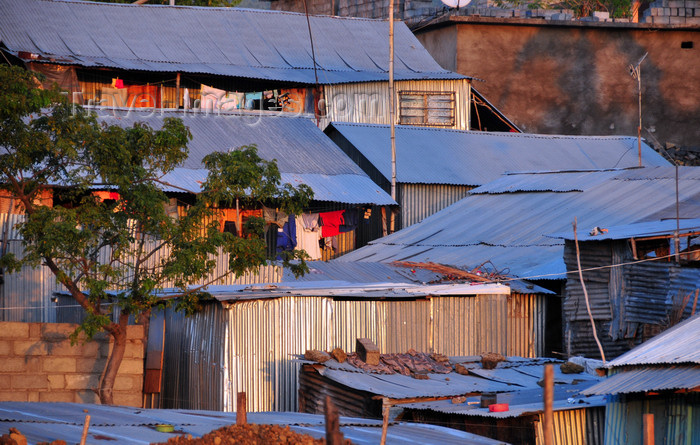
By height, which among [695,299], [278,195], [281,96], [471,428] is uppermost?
[281,96]

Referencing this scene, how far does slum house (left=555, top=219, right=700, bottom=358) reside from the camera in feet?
55.7

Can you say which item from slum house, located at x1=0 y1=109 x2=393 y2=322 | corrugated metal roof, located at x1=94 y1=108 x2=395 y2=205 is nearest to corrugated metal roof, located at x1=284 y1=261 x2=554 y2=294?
slum house, located at x1=0 y1=109 x2=393 y2=322

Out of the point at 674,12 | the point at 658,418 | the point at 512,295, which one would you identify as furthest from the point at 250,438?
the point at 674,12

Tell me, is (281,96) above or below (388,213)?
above

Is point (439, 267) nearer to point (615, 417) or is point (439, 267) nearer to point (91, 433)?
point (615, 417)

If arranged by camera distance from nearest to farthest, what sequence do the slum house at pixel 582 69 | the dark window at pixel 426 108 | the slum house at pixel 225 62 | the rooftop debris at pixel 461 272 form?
1. the rooftop debris at pixel 461 272
2. the slum house at pixel 225 62
3. the dark window at pixel 426 108
4. the slum house at pixel 582 69

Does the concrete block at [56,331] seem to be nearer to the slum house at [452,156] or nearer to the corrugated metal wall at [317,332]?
the corrugated metal wall at [317,332]

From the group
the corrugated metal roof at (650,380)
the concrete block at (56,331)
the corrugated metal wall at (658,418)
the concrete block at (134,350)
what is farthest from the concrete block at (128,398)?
the corrugated metal wall at (658,418)

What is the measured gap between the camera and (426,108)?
3216 cm

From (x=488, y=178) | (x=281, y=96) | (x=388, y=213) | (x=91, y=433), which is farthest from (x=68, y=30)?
(x=91, y=433)

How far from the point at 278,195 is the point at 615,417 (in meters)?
5.61

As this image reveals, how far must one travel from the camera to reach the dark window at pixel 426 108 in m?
31.9

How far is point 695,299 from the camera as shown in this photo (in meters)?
16.5

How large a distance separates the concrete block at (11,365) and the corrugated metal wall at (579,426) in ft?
23.2
